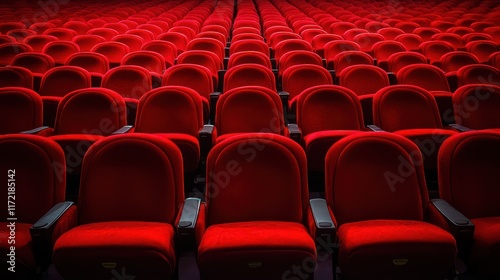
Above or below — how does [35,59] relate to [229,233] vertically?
above

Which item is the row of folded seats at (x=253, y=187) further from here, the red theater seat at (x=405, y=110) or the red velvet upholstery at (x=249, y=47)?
the red velvet upholstery at (x=249, y=47)

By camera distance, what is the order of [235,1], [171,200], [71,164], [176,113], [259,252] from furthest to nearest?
[235,1] < [176,113] < [71,164] < [171,200] < [259,252]

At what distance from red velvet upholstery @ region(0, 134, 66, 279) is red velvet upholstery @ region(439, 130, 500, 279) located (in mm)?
924

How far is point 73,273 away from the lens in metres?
0.76

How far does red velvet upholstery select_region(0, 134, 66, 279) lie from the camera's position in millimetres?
923

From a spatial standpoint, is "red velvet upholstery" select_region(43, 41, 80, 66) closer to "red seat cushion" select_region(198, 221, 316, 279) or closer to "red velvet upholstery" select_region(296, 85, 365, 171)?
"red velvet upholstery" select_region(296, 85, 365, 171)

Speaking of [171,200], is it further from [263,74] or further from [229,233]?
[263,74]

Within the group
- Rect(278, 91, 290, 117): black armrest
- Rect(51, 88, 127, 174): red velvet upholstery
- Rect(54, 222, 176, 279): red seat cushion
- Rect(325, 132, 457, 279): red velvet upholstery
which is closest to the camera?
Rect(54, 222, 176, 279): red seat cushion

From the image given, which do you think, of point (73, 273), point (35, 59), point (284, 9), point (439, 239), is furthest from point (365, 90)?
point (284, 9)

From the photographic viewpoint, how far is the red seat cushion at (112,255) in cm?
74

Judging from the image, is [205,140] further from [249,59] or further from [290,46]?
[290,46]

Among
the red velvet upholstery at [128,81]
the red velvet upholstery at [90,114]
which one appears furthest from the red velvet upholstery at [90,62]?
the red velvet upholstery at [90,114]

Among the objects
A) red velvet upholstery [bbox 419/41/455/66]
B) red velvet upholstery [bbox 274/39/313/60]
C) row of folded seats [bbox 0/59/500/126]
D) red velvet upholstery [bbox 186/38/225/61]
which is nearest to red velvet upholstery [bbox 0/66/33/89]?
row of folded seats [bbox 0/59/500/126]

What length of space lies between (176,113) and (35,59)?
1.09 m
